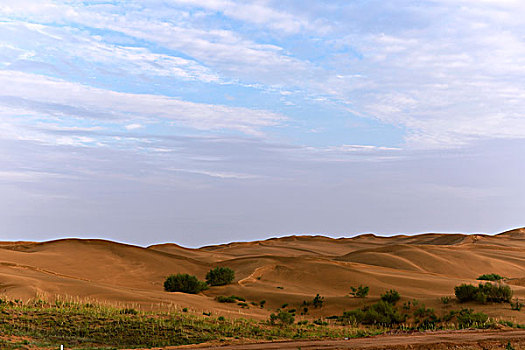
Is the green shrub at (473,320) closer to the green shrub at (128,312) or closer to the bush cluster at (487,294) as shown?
the bush cluster at (487,294)

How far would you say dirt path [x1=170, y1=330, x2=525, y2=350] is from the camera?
1602cm

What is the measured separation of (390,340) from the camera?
57.7 ft

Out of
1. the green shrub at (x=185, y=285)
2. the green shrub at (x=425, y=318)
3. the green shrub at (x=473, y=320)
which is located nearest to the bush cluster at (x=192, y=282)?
the green shrub at (x=185, y=285)

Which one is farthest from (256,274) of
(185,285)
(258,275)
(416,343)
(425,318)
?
(416,343)

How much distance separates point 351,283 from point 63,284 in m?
20.2

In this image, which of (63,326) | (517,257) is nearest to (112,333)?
(63,326)

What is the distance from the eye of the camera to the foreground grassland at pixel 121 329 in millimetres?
17328

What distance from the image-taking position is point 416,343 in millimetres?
16547

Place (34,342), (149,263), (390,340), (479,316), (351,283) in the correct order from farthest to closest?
(149,263)
(351,283)
(479,316)
(390,340)
(34,342)

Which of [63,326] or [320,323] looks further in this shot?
[320,323]

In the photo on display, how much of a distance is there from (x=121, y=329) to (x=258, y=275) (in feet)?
84.1

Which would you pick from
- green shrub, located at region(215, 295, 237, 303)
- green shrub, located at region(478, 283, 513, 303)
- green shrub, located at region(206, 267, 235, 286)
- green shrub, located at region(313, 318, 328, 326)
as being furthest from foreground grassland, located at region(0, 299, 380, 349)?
green shrub, located at region(206, 267, 235, 286)

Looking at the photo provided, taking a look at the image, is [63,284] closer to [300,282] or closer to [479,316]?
[300,282]

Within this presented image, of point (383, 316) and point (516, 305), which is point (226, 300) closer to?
point (383, 316)
